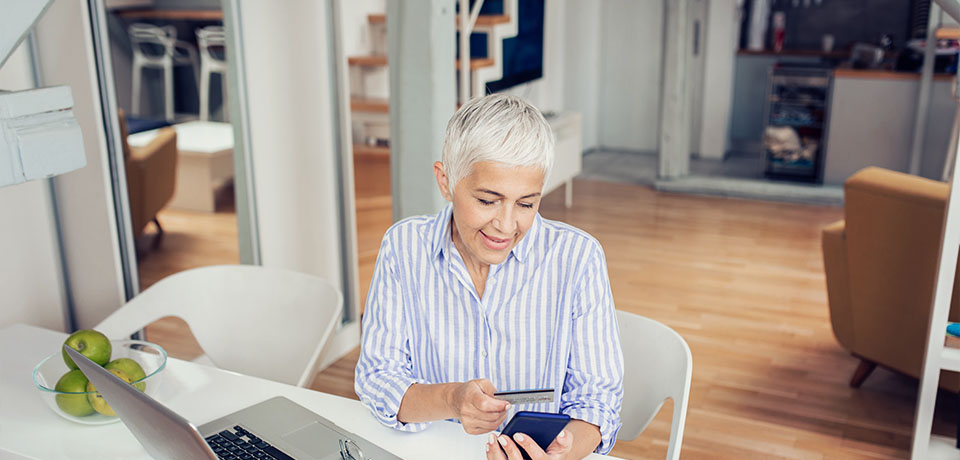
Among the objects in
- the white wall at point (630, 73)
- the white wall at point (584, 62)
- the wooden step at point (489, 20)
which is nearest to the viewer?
the wooden step at point (489, 20)

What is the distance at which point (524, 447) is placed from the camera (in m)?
1.28

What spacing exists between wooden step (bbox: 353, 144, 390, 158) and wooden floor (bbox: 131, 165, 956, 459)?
0.13 metres

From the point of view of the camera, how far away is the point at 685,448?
2.73 metres

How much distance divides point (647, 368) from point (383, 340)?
0.59 metres

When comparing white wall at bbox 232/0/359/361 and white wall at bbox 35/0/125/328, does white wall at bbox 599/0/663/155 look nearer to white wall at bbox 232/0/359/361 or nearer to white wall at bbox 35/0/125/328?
white wall at bbox 232/0/359/361

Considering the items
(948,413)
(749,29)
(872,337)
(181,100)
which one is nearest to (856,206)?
(872,337)

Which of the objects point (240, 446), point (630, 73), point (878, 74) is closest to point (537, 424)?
point (240, 446)

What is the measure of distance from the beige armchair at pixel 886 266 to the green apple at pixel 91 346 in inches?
94.5

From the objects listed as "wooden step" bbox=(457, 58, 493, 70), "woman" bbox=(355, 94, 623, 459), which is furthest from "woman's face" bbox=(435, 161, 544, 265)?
"wooden step" bbox=(457, 58, 493, 70)

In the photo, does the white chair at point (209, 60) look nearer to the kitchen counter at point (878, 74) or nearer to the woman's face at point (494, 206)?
the woman's face at point (494, 206)

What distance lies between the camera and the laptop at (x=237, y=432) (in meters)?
1.12

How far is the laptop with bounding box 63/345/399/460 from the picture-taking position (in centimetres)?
112

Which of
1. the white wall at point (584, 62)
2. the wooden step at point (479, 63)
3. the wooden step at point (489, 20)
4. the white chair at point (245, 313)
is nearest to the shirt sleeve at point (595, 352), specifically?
the white chair at point (245, 313)

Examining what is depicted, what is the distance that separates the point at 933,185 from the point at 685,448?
3.94 feet
